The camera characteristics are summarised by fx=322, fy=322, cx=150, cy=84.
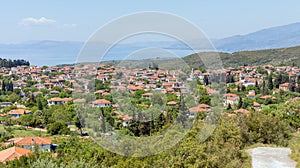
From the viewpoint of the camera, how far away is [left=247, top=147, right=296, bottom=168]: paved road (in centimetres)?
496

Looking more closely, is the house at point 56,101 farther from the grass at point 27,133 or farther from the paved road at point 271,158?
the paved road at point 271,158

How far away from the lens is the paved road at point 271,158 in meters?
4.96

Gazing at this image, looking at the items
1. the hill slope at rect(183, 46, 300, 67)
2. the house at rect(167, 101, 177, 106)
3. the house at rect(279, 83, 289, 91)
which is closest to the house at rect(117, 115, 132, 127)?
the house at rect(167, 101, 177, 106)

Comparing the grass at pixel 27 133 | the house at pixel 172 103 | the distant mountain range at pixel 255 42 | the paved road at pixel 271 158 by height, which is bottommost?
the grass at pixel 27 133

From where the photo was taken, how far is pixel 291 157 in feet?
17.5

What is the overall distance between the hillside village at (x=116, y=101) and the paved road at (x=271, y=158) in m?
1.12

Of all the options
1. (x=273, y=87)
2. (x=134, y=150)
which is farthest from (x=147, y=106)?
(x=273, y=87)

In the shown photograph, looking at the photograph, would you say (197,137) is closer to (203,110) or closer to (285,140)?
(203,110)

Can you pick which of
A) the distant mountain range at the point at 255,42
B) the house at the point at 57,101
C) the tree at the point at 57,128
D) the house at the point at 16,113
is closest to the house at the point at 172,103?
the distant mountain range at the point at 255,42

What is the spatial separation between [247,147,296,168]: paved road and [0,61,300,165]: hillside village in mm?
1124

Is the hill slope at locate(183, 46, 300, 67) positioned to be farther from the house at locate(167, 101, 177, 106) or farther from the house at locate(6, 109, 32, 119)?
the house at locate(167, 101, 177, 106)

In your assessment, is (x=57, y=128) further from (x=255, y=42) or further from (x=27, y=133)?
(x=255, y=42)

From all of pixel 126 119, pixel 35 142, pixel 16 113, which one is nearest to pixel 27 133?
pixel 16 113

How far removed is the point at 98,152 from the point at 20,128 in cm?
1205
